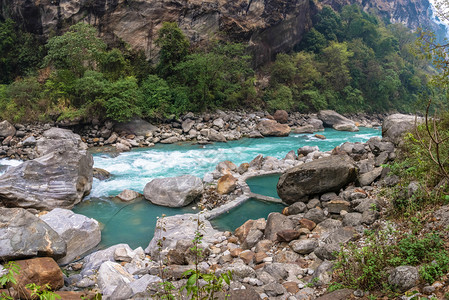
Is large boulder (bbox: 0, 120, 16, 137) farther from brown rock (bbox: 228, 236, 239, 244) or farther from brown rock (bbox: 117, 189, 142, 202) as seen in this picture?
brown rock (bbox: 228, 236, 239, 244)

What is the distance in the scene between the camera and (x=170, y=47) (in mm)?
19719

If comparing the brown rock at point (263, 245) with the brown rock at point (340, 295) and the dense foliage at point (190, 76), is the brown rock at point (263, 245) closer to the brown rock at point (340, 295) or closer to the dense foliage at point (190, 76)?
the brown rock at point (340, 295)

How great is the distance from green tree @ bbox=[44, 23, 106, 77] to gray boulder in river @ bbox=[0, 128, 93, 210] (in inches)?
389

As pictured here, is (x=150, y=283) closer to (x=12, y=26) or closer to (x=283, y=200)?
(x=283, y=200)

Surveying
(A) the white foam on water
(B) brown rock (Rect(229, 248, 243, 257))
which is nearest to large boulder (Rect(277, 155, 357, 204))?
(B) brown rock (Rect(229, 248, 243, 257))

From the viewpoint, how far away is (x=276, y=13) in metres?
25.4

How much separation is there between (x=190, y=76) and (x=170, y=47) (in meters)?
2.29

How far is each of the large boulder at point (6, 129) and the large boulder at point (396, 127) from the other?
14880 mm

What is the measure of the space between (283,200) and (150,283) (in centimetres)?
403

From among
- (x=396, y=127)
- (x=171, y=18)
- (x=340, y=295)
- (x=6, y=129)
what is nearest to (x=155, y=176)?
(x=396, y=127)

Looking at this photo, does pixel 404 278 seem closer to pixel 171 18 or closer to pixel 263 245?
pixel 263 245

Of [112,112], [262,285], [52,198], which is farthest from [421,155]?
[112,112]

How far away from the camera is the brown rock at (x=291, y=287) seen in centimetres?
352

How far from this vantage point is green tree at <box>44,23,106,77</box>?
16062 millimetres
